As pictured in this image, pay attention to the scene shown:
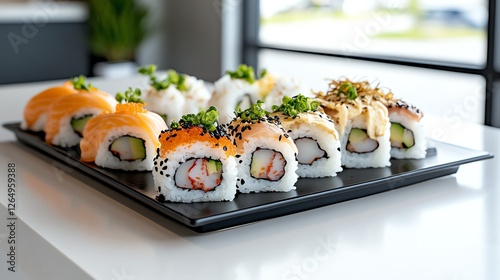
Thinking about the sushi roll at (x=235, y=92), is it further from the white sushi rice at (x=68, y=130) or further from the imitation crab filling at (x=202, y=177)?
the imitation crab filling at (x=202, y=177)

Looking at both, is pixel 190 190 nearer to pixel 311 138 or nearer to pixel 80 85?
pixel 311 138

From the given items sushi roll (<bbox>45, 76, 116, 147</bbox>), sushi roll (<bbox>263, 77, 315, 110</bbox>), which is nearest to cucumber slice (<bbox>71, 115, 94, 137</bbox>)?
sushi roll (<bbox>45, 76, 116, 147</bbox>)

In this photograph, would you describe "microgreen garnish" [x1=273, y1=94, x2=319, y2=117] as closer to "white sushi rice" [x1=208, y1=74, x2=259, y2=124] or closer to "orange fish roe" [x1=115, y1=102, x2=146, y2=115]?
"orange fish roe" [x1=115, y1=102, x2=146, y2=115]

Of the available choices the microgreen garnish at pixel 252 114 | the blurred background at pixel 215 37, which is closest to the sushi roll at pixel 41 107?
the microgreen garnish at pixel 252 114

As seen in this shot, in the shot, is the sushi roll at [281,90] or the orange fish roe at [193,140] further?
the sushi roll at [281,90]
